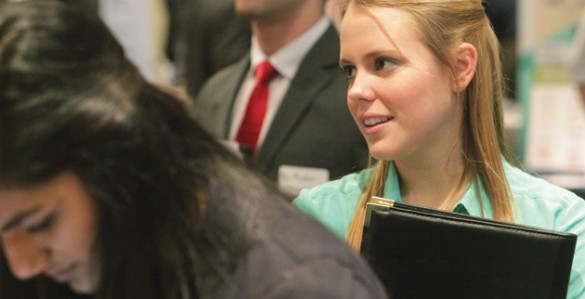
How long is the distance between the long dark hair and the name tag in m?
1.28

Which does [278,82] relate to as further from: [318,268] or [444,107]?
[318,268]

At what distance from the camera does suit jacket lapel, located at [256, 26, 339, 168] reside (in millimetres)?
2697

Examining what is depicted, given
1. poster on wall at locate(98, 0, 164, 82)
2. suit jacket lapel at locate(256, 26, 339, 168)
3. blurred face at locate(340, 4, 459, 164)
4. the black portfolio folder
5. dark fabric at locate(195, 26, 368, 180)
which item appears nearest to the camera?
the black portfolio folder

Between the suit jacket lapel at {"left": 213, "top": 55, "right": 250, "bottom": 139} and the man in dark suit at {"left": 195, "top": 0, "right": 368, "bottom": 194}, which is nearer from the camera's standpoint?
the man in dark suit at {"left": 195, "top": 0, "right": 368, "bottom": 194}

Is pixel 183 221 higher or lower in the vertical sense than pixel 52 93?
lower

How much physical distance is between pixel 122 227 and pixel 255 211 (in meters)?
0.16

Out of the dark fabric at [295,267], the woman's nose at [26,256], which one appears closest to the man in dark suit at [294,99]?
the dark fabric at [295,267]

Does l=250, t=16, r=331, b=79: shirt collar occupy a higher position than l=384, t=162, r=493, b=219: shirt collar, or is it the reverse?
l=384, t=162, r=493, b=219: shirt collar

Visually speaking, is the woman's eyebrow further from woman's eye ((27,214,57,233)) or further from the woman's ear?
the woman's ear

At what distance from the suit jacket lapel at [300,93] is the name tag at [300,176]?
6 centimetres

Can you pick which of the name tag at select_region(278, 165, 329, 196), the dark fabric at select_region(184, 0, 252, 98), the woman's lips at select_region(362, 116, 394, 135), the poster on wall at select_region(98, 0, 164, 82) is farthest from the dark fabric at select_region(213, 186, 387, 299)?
the poster on wall at select_region(98, 0, 164, 82)

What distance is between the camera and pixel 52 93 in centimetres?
111

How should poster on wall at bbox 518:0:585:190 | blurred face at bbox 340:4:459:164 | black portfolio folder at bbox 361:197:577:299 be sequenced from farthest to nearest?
poster on wall at bbox 518:0:585:190 < blurred face at bbox 340:4:459:164 < black portfolio folder at bbox 361:197:577:299

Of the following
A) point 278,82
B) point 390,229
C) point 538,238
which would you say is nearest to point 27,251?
point 390,229
